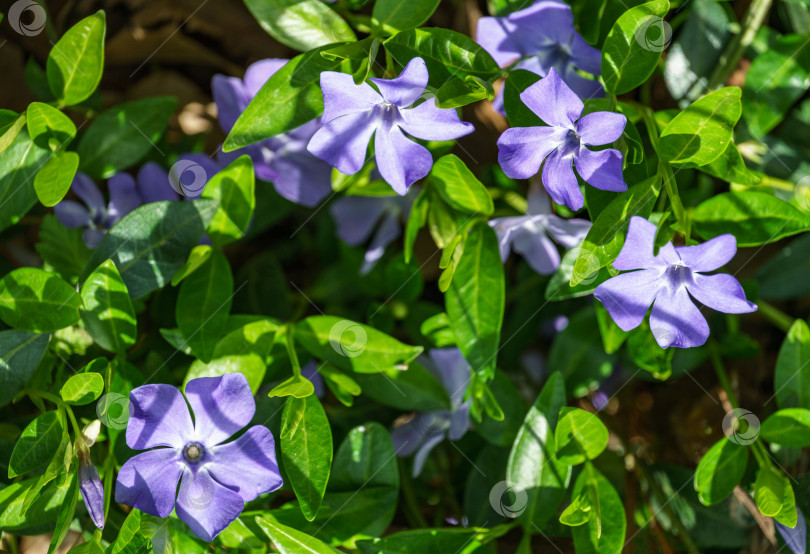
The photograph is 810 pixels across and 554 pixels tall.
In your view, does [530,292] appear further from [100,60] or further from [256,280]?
[100,60]

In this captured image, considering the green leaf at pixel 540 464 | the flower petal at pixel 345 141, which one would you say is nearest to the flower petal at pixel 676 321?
the green leaf at pixel 540 464

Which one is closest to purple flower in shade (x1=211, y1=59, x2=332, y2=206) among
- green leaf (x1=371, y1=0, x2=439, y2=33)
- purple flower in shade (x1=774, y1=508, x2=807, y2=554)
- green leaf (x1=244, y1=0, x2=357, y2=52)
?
green leaf (x1=244, y1=0, x2=357, y2=52)

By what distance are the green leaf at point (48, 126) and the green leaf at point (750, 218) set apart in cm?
106

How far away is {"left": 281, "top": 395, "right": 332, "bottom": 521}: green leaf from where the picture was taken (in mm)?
1094

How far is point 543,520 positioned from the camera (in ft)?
4.25

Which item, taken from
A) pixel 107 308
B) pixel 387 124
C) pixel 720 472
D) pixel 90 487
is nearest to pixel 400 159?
pixel 387 124

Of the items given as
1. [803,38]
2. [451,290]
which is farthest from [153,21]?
[803,38]

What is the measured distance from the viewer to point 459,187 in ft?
4.00

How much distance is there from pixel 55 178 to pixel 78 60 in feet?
0.74

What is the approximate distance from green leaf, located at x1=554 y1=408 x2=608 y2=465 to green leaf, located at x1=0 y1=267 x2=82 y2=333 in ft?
2.63

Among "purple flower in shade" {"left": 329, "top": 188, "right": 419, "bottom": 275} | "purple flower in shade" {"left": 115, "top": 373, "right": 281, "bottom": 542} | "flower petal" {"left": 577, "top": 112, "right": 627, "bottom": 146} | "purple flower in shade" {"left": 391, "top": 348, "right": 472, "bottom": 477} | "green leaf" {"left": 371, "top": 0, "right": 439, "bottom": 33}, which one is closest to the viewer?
"flower petal" {"left": 577, "top": 112, "right": 627, "bottom": 146}

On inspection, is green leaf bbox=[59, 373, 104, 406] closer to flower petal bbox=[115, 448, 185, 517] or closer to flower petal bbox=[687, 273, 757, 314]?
flower petal bbox=[115, 448, 185, 517]

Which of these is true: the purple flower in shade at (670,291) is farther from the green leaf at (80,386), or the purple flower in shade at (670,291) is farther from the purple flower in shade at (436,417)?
the green leaf at (80,386)

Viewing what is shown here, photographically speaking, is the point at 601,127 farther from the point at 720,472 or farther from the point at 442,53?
the point at 720,472
